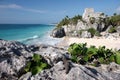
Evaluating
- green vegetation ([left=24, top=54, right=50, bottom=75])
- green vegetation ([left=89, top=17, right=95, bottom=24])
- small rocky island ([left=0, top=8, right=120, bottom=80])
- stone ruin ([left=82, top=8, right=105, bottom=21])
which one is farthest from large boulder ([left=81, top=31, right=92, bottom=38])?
green vegetation ([left=24, top=54, right=50, bottom=75])

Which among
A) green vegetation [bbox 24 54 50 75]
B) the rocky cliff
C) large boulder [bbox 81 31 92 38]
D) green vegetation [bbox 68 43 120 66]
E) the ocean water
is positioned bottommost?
the ocean water

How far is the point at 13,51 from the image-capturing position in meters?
7.96

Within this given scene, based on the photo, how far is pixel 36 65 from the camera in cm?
740

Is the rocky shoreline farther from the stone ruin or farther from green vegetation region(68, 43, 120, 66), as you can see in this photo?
the stone ruin

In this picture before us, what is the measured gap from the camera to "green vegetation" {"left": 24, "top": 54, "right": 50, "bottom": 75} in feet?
22.9

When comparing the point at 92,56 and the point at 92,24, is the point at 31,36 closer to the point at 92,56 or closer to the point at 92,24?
the point at 92,24

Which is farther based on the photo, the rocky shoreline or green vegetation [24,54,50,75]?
green vegetation [24,54,50,75]

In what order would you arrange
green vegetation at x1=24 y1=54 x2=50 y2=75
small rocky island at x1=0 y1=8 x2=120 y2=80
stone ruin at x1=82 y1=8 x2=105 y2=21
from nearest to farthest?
small rocky island at x1=0 y1=8 x2=120 y2=80 < green vegetation at x1=24 y1=54 x2=50 y2=75 < stone ruin at x1=82 y1=8 x2=105 y2=21

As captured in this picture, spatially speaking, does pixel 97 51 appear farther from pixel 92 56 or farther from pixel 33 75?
pixel 33 75

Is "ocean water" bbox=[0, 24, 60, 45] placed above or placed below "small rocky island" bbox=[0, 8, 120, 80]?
below

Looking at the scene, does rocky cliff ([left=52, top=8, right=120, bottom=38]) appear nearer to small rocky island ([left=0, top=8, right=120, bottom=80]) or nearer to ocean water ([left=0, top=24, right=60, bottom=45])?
ocean water ([left=0, top=24, right=60, bottom=45])

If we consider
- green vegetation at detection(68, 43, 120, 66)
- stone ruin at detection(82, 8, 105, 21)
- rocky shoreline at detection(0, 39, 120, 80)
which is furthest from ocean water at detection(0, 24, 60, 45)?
rocky shoreline at detection(0, 39, 120, 80)

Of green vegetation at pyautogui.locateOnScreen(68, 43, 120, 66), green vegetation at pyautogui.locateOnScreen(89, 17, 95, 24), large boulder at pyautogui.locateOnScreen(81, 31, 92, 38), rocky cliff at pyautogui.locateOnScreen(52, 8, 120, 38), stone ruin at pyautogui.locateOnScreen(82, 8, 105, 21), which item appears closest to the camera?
green vegetation at pyautogui.locateOnScreen(68, 43, 120, 66)

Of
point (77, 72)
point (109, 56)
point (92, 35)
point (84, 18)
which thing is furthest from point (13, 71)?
point (84, 18)
